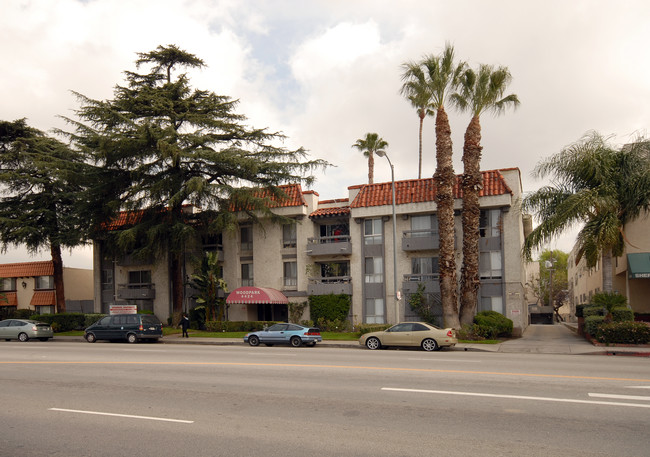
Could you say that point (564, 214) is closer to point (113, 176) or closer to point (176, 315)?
point (176, 315)

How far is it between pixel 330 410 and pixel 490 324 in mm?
20344

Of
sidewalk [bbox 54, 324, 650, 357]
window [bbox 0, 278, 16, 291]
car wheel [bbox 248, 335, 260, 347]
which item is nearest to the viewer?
sidewalk [bbox 54, 324, 650, 357]

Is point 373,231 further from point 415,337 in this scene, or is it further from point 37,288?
point 37,288

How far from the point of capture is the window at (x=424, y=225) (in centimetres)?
3375

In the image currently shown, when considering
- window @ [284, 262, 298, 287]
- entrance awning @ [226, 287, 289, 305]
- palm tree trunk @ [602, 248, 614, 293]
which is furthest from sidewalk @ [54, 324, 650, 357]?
window @ [284, 262, 298, 287]

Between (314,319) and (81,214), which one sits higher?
(81,214)

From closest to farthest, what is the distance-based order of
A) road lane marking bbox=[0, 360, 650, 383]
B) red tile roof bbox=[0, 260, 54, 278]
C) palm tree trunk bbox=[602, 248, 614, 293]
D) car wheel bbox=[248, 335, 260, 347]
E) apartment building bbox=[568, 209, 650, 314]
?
road lane marking bbox=[0, 360, 650, 383] < car wheel bbox=[248, 335, 260, 347] < palm tree trunk bbox=[602, 248, 614, 293] < apartment building bbox=[568, 209, 650, 314] < red tile roof bbox=[0, 260, 54, 278]

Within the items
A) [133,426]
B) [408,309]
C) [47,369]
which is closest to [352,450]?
[133,426]

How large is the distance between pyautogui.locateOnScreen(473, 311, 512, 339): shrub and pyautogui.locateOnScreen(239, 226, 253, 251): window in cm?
1711

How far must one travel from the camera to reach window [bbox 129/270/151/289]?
138 ft

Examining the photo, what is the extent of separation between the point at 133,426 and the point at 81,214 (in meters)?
31.9

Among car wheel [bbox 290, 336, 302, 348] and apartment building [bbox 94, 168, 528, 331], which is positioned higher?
apartment building [bbox 94, 168, 528, 331]

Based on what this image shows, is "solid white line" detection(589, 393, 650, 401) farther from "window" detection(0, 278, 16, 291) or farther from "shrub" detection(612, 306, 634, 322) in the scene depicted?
"window" detection(0, 278, 16, 291)

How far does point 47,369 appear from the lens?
16.7 meters
